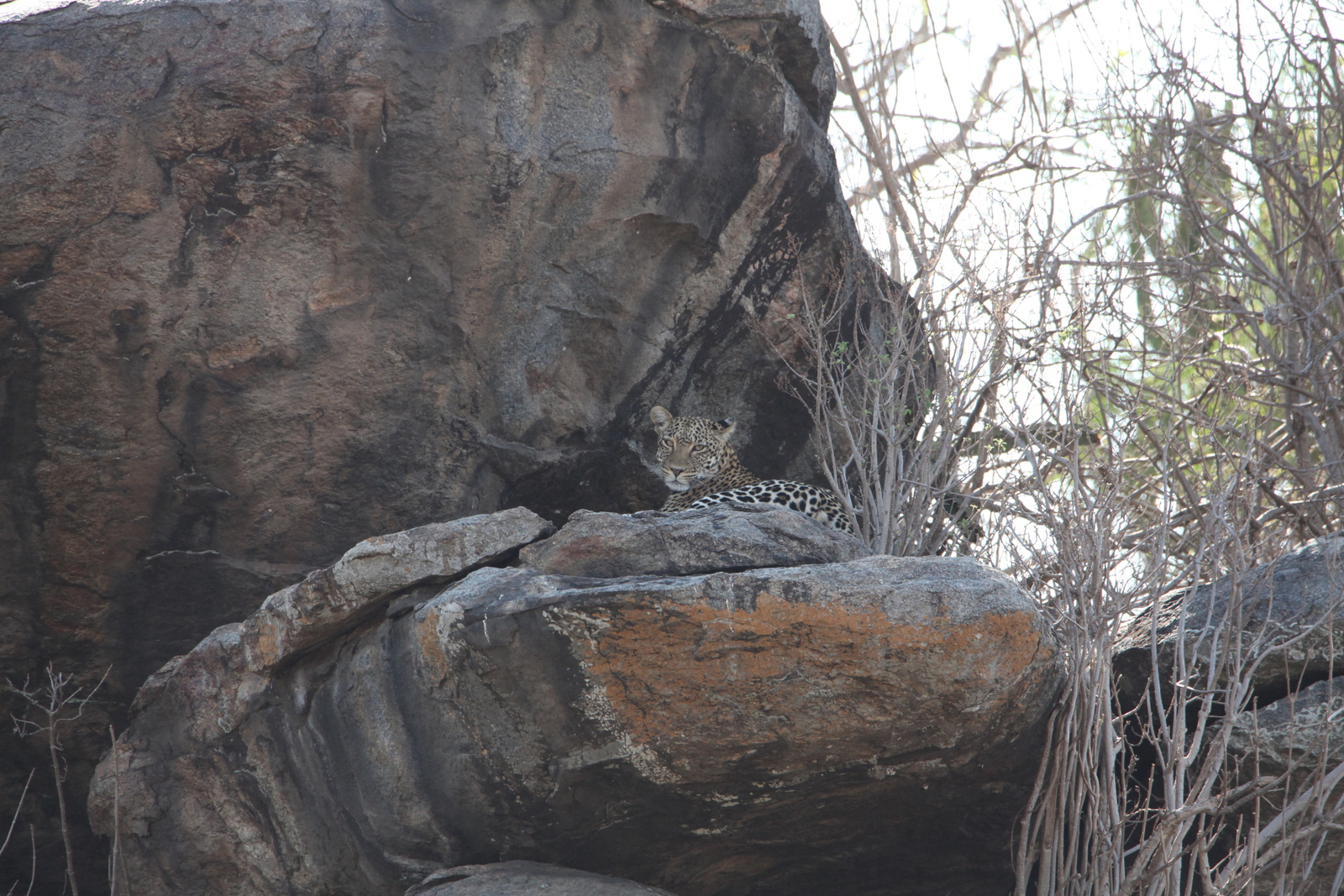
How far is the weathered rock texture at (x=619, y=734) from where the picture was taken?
4352mm

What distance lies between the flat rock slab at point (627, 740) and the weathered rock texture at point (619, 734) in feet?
0.03

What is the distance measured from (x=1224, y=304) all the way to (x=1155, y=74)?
163 centimetres

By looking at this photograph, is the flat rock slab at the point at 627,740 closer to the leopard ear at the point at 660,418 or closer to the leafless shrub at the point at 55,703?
the leafless shrub at the point at 55,703

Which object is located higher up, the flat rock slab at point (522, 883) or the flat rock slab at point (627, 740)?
the flat rock slab at point (627, 740)

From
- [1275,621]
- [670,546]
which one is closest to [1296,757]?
[1275,621]

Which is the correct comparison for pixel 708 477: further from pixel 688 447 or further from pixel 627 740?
pixel 627 740

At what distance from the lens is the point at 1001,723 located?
14.7 ft

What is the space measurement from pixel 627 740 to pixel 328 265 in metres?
2.96

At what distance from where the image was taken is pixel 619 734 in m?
4.54

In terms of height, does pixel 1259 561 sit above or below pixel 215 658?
above

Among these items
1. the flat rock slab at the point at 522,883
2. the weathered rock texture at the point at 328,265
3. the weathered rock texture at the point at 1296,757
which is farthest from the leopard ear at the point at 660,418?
the weathered rock texture at the point at 1296,757

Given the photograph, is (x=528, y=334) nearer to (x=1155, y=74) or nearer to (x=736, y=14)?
(x=736, y=14)

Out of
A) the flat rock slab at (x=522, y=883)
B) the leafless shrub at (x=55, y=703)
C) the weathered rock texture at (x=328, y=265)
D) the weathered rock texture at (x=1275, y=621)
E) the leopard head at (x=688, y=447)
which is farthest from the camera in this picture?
the leopard head at (x=688, y=447)

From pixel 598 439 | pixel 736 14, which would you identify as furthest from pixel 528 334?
pixel 736 14
